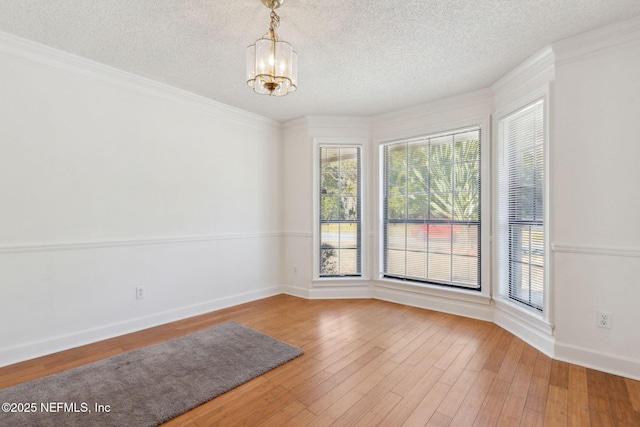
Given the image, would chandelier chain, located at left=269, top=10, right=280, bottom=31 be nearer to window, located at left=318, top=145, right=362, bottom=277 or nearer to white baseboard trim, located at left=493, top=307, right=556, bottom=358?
window, located at left=318, top=145, right=362, bottom=277

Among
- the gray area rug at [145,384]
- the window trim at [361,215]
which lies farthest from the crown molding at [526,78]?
the gray area rug at [145,384]

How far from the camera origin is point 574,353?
8.13 ft

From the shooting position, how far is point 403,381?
87.3 inches

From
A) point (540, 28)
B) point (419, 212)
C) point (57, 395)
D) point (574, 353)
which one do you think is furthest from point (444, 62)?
point (57, 395)

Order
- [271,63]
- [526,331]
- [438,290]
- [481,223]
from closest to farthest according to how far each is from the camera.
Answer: [271,63]
[526,331]
[481,223]
[438,290]

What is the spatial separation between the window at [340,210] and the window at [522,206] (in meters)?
1.85

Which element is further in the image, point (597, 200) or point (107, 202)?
point (107, 202)

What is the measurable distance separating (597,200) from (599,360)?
1.28m

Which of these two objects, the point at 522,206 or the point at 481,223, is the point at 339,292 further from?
the point at 522,206

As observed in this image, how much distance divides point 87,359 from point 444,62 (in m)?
4.18

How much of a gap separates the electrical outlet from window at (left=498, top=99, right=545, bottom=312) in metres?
0.42

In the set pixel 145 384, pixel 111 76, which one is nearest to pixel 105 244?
pixel 145 384

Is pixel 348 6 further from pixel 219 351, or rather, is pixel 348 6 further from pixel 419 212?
pixel 219 351

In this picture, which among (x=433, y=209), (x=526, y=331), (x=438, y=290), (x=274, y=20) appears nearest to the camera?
(x=274, y=20)
